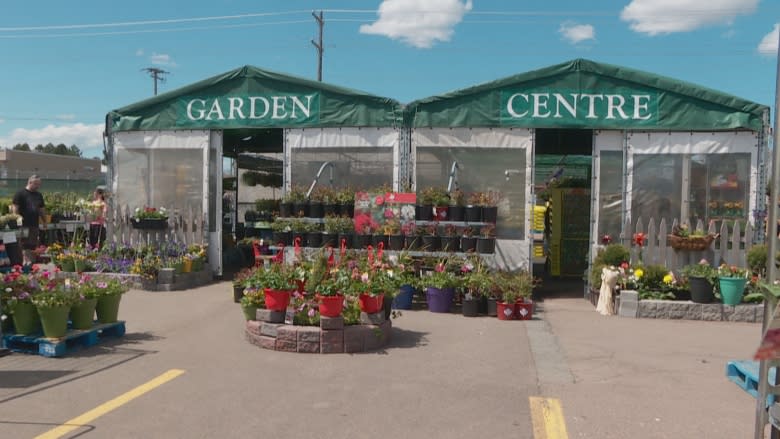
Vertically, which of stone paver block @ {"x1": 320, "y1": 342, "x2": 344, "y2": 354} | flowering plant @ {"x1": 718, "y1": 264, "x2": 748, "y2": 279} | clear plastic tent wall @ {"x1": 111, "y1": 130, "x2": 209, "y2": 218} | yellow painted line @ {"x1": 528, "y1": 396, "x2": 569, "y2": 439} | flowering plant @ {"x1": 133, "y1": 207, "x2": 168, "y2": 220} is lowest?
yellow painted line @ {"x1": 528, "y1": 396, "x2": 569, "y2": 439}

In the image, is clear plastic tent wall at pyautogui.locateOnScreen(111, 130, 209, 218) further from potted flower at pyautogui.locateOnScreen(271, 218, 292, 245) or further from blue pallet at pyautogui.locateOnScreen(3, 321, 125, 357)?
blue pallet at pyautogui.locateOnScreen(3, 321, 125, 357)

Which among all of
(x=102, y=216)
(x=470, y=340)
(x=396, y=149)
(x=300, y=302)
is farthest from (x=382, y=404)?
(x=102, y=216)

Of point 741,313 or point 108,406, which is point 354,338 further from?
point 741,313

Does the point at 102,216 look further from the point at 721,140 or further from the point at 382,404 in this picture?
the point at 721,140

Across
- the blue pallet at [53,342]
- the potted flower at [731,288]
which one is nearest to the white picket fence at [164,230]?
the blue pallet at [53,342]

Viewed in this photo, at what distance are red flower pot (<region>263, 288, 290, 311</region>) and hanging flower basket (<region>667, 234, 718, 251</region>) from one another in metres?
6.71

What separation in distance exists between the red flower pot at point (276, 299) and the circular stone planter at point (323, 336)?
0.07m

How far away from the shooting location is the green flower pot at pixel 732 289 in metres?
9.52

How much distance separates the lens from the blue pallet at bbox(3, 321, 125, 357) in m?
6.82

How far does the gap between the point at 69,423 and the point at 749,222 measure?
33.9ft

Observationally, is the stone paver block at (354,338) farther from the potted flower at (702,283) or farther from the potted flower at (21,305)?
the potted flower at (702,283)

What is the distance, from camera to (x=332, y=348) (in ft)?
23.4

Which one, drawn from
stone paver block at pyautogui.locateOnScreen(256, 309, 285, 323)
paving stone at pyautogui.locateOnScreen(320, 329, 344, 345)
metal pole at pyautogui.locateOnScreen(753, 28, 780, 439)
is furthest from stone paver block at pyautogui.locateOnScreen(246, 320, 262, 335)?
metal pole at pyautogui.locateOnScreen(753, 28, 780, 439)

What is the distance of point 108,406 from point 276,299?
238 centimetres
